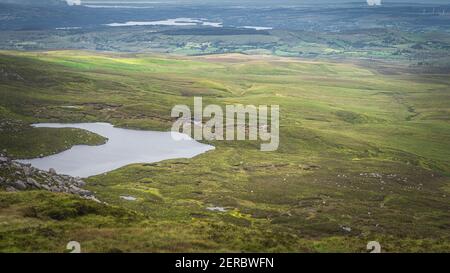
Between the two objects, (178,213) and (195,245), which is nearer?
(195,245)

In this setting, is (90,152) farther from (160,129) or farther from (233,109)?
(233,109)

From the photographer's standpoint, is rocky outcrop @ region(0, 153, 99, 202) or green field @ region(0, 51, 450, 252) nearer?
green field @ region(0, 51, 450, 252)

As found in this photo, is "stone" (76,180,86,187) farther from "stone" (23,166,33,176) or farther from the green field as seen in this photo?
"stone" (23,166,33,176)

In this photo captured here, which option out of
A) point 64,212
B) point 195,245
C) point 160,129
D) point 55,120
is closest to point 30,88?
point 55,120

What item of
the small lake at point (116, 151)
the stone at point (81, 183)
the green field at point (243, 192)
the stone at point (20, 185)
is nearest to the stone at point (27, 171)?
the stone at point (20, 185)

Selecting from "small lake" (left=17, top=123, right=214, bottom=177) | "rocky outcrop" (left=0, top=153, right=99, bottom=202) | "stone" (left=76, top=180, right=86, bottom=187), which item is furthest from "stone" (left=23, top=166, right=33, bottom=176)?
"small lake" (left=17, top=123, right=214, bottom=177)

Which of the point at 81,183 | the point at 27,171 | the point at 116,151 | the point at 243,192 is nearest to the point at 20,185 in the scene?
the point at 27,171

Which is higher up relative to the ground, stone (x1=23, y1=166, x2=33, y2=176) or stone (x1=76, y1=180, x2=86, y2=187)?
stone (x1=23, y1=166, x2=33, y2=176)
